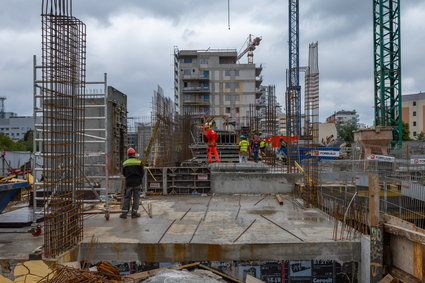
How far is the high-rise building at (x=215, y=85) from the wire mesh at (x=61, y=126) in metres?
56.5

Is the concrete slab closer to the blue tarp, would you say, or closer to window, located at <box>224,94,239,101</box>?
the blue tarp

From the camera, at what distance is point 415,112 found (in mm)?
75438

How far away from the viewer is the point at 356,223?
8117 millimetres

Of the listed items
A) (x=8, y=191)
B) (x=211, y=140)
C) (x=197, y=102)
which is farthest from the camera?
(x=197, y=102)

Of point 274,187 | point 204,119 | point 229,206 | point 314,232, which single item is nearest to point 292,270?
point 314,232

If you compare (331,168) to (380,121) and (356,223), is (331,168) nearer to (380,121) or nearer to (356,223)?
(356,223)

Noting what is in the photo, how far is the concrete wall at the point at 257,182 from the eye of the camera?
43.1ft

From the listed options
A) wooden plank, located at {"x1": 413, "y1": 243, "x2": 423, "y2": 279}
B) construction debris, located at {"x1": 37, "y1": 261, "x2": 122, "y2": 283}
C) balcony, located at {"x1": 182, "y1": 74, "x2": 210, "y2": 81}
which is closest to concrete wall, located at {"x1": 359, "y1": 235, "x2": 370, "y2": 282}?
wooden plank, located at {"x1": 413, "y1": 243, "x2": 423, "y2": 279}

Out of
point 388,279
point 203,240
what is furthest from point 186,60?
point 388,279

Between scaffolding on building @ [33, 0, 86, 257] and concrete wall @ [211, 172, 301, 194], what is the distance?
Answer: 7070 mm

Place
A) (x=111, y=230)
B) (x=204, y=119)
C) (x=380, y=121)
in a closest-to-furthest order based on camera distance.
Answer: (x=111, y=230) → (x=204, y=119) → (x=380, y=121)

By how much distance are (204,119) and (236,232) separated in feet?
67.0

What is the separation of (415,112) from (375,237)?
→ 3150 inches

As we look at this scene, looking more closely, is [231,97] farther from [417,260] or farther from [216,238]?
[417,260]
